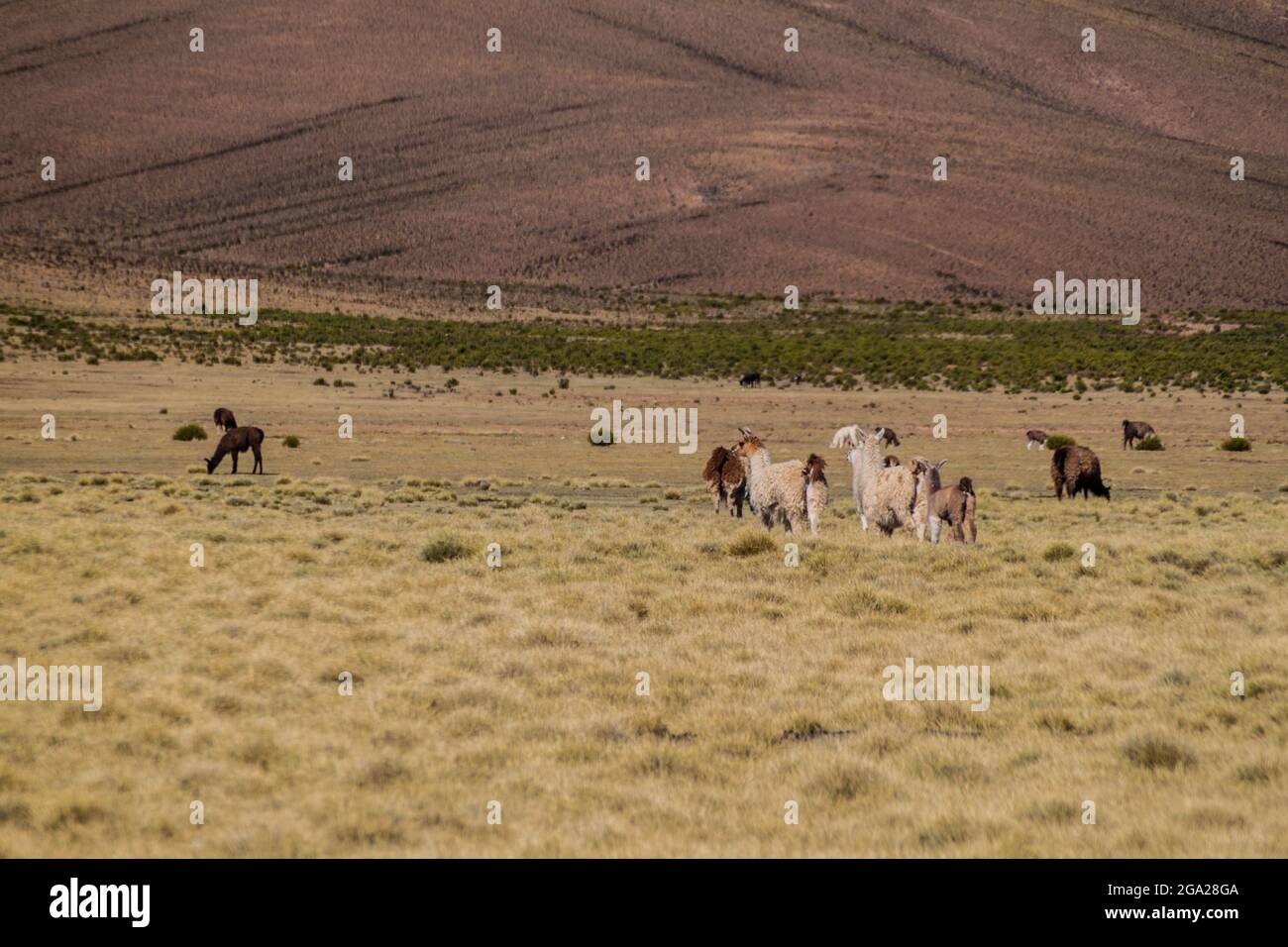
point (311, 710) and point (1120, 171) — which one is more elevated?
point (1120, 171)

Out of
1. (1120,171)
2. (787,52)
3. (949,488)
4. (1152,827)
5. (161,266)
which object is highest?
(787,52)

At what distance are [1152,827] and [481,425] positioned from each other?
33896 millimetres

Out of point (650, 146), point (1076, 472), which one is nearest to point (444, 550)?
point (1076, 472)

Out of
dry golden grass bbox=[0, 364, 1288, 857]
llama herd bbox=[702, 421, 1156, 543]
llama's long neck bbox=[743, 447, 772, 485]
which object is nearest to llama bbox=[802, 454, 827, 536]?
llama herd bbox=[702, 421, 1156, 543]

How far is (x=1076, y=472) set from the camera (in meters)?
24.1

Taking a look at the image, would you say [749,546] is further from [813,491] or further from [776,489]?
[776,489]

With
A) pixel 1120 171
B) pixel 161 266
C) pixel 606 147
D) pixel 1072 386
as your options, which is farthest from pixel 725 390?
pixel 1120 171

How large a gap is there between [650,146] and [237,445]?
118811 millimetres

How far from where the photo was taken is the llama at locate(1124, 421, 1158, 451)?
36.2 m

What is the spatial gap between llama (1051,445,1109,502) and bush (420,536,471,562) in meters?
12.0

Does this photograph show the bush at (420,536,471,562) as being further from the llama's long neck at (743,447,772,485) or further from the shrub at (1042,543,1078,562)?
the shrub at (1042,543,1078,562)
